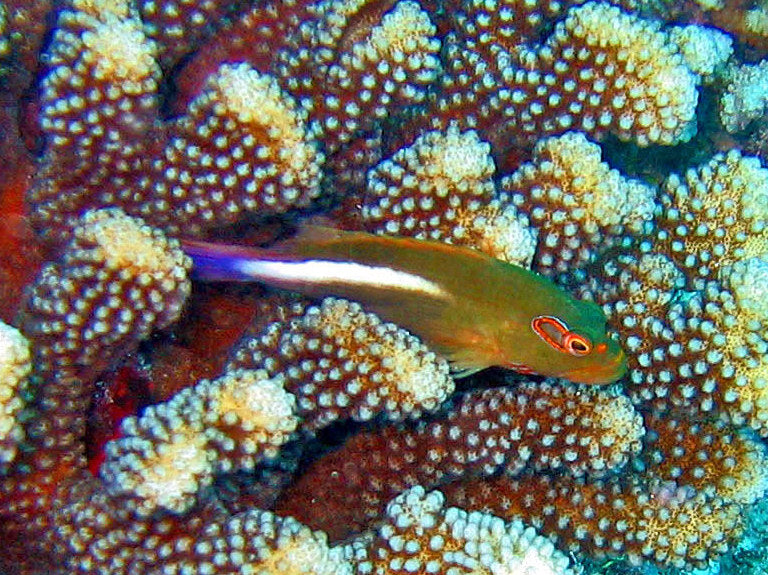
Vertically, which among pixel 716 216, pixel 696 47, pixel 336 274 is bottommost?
pixel 336 274

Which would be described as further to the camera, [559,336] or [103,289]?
[559,336]

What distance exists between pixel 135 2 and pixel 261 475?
2.28 meters

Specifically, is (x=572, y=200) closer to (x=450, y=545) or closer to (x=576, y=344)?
(x=576, y=344)

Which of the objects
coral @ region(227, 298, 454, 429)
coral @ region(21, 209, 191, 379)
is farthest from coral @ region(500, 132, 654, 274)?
coral @ region(21, 209, 191, 379)

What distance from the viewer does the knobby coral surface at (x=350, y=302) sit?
2918 millimetres

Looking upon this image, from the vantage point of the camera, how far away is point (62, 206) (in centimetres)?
337

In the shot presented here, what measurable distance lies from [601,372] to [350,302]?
112 cm

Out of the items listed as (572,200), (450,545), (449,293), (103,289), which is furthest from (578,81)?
(103,289)

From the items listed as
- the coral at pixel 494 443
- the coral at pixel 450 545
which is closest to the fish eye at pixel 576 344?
the coral at pixel 494 443

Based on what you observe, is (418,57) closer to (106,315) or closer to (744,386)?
(106,315)

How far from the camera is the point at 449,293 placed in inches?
130

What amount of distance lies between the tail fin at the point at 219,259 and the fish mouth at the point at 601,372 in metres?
1.50

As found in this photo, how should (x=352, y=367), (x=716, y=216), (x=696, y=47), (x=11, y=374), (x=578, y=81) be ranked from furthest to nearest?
1. (x=696, y=47)
2. (x=716, y=216)
3. (x=578, y=81)
4. (x=352, y=367)
5. (x=11, y=374)

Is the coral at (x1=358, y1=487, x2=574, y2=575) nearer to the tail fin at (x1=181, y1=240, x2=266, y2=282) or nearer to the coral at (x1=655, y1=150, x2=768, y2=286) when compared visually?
the tail fin at (x1=181, y1=240, x2=266, y2=282)
